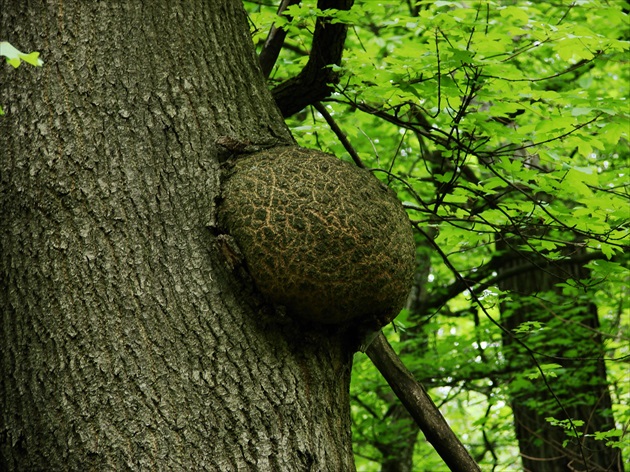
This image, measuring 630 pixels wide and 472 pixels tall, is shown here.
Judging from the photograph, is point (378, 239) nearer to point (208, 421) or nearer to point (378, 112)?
point (208, 421)

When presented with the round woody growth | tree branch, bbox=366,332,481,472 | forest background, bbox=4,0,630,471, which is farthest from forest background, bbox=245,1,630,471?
the round woody growth

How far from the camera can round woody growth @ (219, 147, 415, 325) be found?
1.91 meters

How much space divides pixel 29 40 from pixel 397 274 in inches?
56.7

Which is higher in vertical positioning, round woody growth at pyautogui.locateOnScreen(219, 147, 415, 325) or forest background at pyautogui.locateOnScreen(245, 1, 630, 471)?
forest background at pyautogui.locateOnScreen(245, 1, 630, 471)

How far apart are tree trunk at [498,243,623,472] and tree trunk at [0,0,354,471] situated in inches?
149

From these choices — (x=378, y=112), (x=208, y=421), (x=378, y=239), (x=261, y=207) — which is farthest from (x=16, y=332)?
(x=378, y=112)

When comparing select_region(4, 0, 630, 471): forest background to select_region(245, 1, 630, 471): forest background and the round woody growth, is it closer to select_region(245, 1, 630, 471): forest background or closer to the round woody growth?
select_region(245, 1, 630, 471): forest background

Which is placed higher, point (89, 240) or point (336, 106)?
point (336, 106)

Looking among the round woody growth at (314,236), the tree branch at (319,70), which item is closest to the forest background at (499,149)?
the tree branch at (319,70)

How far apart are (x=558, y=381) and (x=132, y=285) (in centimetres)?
504

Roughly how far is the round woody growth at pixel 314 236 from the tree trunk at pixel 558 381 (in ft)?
11.7

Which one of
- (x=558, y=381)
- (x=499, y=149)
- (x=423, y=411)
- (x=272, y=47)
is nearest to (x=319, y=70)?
(x=272, y=47)

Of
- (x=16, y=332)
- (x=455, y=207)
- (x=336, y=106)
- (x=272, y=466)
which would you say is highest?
(x=336, y=106)

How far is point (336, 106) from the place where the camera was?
13.5ft
